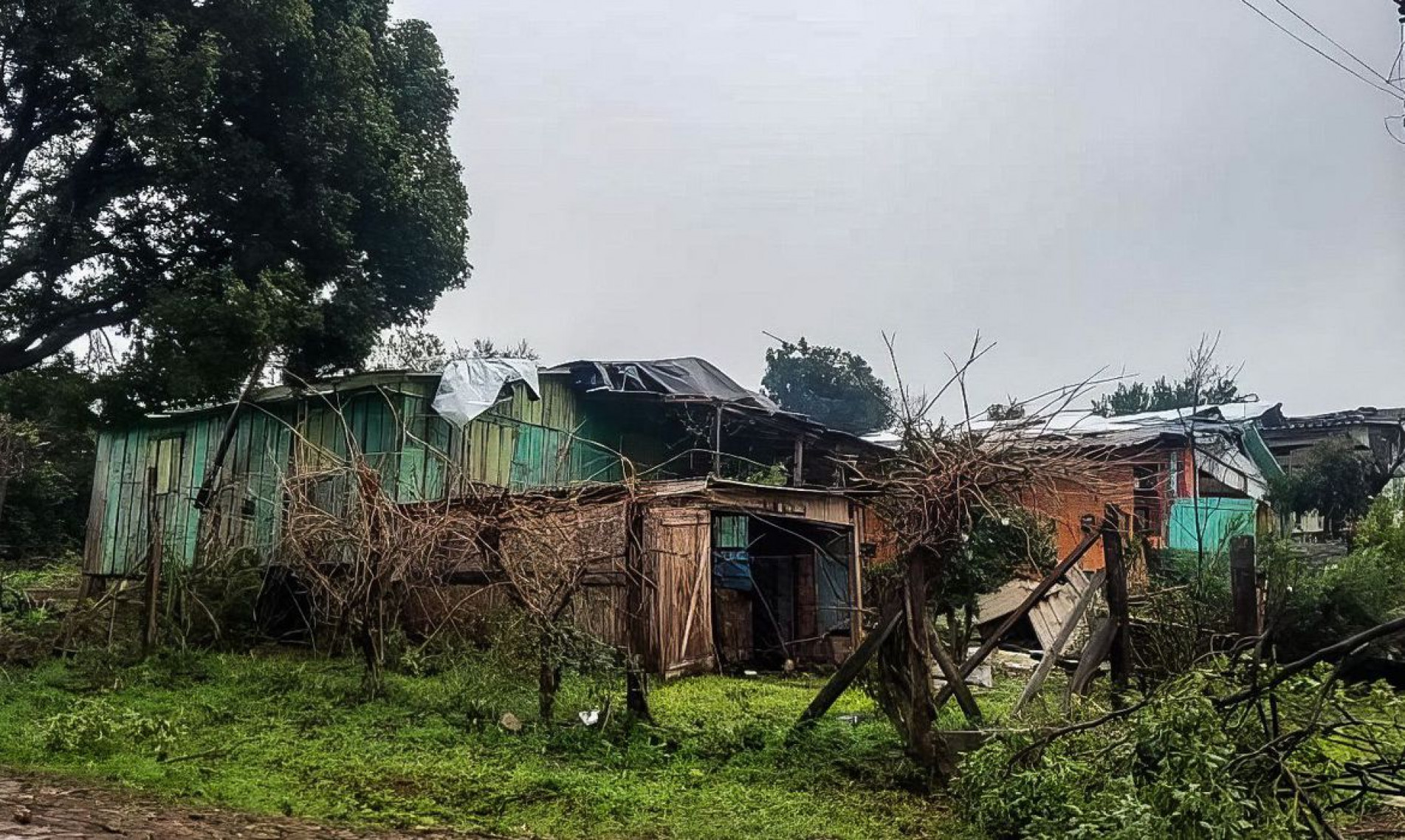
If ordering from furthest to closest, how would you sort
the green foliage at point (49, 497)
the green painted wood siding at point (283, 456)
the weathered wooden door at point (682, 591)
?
1. the green foliage at point (49, 497)
2. the green painted wood siding at point (283, 456)
3. the weathered wooden door at point (682, 591)

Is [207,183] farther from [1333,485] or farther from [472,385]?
[1333,485]

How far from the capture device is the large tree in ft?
38.6

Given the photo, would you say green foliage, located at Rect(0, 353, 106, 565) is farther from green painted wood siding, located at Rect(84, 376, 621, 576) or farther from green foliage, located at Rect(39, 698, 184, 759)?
green foliage, located at Rect(39, 698, 184, 759)

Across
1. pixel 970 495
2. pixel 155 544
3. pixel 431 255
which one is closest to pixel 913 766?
pixel 970 495

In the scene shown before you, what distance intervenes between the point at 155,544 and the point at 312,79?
22.1 feet

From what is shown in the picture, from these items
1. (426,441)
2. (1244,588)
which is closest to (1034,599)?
(1244,588)

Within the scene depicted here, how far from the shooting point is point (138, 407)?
13500 millimetres

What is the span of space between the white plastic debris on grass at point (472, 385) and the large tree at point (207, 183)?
1619mm

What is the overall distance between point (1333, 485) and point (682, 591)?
14673 mm

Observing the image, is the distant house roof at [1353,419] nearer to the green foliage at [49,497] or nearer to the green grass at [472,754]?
the green grass at [472,754]

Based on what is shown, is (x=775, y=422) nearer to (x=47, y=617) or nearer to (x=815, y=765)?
(x=815, y=765)

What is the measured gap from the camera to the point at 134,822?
17.7ft

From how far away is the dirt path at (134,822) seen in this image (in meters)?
5.14

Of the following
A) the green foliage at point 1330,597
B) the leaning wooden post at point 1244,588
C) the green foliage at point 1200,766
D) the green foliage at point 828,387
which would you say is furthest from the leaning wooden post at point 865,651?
the green foliage at point 828,387
